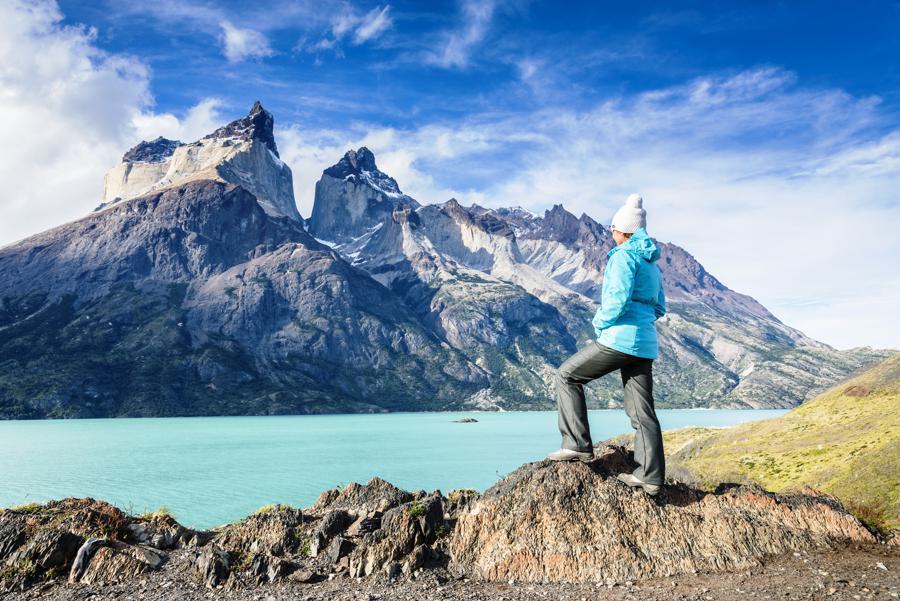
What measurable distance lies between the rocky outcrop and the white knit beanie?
3899mm

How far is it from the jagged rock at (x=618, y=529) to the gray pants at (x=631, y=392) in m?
0.56

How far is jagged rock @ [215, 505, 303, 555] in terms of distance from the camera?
10.0m

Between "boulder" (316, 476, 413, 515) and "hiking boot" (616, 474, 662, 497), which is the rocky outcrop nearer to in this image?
"hiking boot" (616, 474, 662, 497)

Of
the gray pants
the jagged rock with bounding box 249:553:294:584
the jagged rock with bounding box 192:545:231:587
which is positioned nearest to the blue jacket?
the gray pants

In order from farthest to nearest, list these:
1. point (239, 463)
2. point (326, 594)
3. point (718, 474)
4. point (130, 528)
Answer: point (239, 463) < point (718, 474) < point (130, 528) < point (326, 594)

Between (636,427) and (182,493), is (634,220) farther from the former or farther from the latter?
(182,493)

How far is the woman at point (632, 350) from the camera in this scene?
28.6 ft

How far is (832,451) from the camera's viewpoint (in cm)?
2473

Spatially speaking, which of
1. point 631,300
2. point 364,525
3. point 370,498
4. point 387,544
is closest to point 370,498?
point 370,498

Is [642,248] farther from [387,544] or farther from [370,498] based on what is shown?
[370,498]

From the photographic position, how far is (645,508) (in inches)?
349

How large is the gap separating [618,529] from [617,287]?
3508 millimetres

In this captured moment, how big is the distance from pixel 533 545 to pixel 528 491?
87 centimetres

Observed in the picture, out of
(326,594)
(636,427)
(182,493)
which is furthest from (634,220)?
(182,493)
